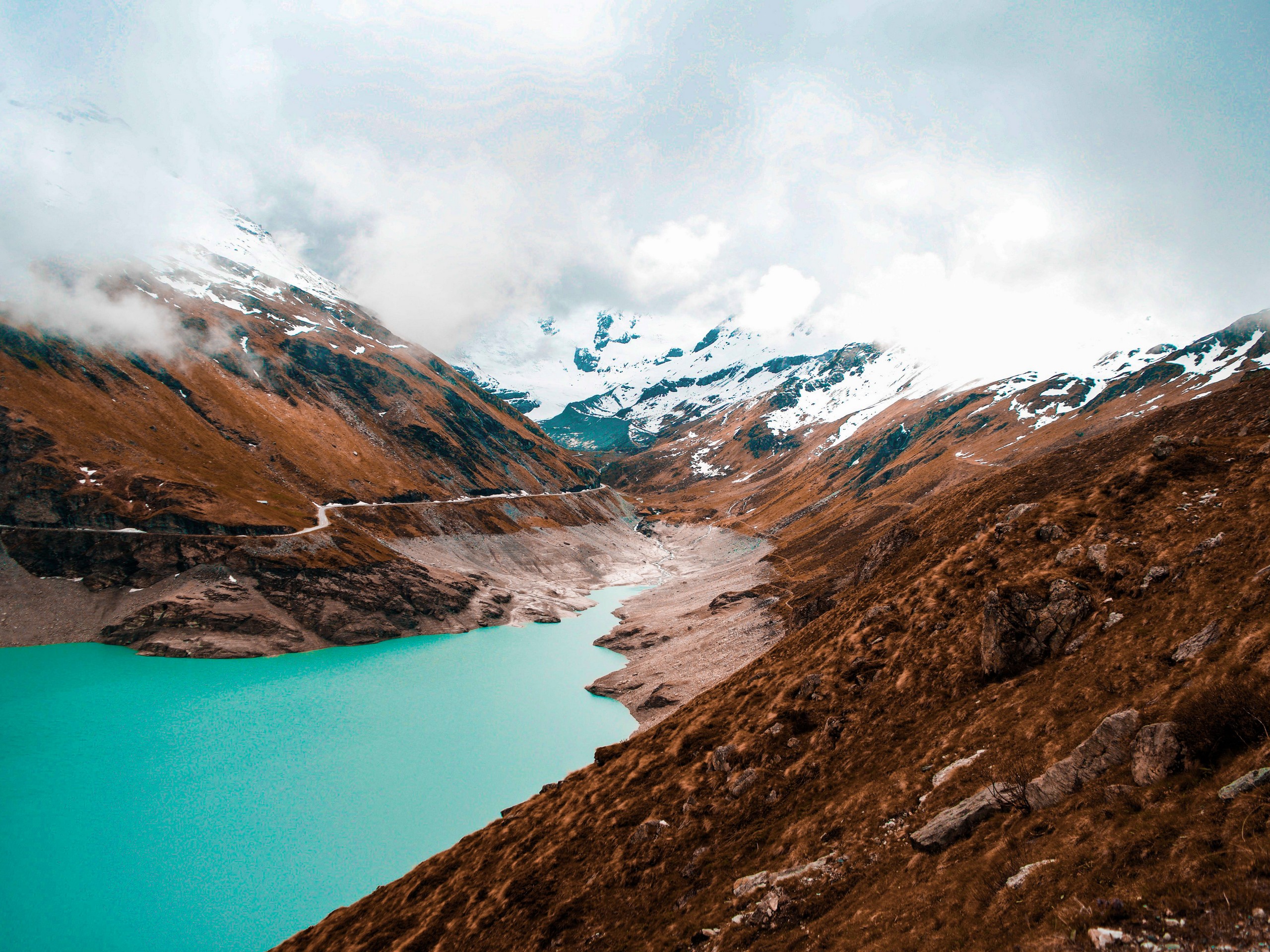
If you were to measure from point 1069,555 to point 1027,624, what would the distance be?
602 centimetres

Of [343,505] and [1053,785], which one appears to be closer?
[1053,785]

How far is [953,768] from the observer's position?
20.8m

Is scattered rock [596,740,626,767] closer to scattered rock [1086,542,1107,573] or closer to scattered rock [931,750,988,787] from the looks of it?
scattered rock [931,750,988,787]

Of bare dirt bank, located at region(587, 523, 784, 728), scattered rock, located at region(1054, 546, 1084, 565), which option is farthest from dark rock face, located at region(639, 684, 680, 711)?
scattered rock, located at region(1054, 546, 1084, 565)

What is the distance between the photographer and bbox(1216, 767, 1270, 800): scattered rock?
36.8 feet

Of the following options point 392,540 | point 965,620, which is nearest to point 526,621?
point 392,540

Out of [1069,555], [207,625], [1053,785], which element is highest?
[207,625]

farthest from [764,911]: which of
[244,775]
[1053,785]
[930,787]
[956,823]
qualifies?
[244,775]

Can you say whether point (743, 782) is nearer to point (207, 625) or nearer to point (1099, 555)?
point (1099, 555)

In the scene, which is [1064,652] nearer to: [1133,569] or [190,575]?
[1133,569]

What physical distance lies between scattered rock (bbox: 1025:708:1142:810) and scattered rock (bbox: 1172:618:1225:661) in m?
4.97

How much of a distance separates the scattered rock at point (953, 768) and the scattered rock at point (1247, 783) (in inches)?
381

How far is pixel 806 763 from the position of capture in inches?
1118

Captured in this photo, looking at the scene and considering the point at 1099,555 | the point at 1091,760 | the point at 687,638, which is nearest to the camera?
the point at 1091,760
